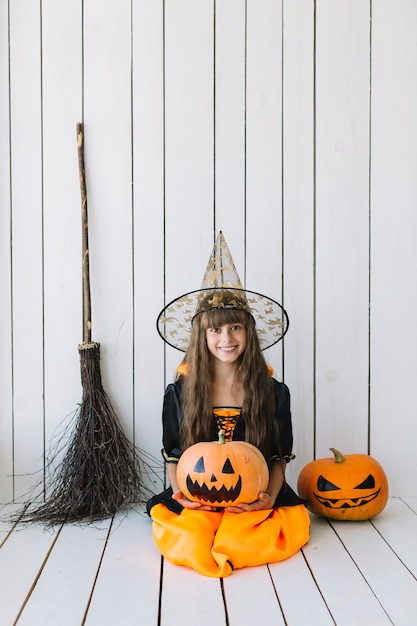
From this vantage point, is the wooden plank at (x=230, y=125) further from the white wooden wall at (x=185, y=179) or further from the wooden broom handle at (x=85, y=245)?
the wooden broom handle at (x=85, y=245)

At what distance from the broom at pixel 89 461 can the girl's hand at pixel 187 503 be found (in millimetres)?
390

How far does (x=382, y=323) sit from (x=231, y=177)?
86cm

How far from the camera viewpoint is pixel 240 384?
9.21 feet

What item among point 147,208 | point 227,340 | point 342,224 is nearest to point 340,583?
point 227,340

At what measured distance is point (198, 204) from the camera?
310cm

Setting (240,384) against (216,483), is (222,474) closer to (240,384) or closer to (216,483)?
(216,483)

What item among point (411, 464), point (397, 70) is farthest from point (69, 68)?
point (411, 464)

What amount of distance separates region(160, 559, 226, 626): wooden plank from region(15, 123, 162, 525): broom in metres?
0.63

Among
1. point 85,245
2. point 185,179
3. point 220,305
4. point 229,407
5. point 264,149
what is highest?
point 264,149

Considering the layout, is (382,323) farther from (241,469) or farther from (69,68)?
(69,68)

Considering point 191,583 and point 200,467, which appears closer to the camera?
point 191,583

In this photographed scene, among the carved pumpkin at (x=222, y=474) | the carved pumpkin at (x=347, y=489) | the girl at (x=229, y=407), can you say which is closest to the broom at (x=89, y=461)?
the girl at (x=229, y=407)

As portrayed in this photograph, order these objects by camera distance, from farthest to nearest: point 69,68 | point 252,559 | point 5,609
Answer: point 69,68 → point 252,559 → point 5,609

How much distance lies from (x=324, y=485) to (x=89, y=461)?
887 mm
